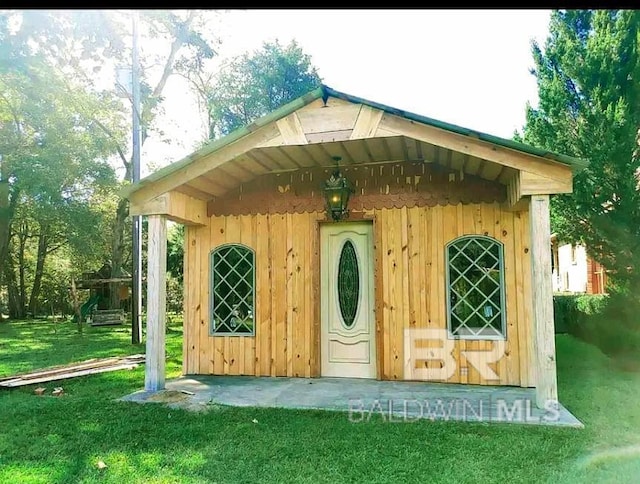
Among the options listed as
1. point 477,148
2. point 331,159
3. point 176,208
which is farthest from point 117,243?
point 477,148

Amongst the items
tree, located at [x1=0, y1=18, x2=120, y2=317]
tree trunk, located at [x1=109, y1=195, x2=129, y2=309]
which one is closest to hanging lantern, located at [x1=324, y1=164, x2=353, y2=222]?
tree, located at [x1=0, y1=18, x2=120, y2=317]

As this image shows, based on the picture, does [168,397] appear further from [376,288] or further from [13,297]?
[13,297]

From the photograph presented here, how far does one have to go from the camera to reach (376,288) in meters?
5.78

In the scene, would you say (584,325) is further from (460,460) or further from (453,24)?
(453,24)

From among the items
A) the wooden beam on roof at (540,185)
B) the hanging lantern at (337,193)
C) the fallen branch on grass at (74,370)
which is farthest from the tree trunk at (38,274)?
the wooden beam on roof at (540,185)

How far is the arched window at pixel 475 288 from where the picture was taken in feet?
17.8

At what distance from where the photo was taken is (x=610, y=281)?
7.67m

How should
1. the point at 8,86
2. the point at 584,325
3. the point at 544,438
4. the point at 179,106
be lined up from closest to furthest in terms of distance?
1. the point at 544,438
2. the point at 584,325
3. the point at 8,86
4. the point at 179,106

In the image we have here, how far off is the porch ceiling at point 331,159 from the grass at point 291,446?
2383mm

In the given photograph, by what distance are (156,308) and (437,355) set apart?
315 centimetres

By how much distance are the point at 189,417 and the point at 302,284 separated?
89.3 inches

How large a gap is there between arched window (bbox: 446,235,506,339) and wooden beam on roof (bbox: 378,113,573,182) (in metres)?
1.31

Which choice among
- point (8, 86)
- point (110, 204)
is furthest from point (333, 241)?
point (110, 204)

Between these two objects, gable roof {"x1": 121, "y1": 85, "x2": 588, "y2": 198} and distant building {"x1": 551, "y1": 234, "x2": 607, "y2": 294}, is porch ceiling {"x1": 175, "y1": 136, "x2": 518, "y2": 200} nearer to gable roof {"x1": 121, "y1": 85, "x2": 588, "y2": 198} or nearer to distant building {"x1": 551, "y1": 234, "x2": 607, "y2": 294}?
gable roof {"x1": 121, "y1": 85, "x2": 588, "y2": 198}
